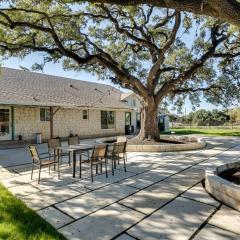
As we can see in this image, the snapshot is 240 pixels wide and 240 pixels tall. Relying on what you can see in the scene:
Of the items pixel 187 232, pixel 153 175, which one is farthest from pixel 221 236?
pixel 153 175

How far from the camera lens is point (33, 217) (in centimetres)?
401

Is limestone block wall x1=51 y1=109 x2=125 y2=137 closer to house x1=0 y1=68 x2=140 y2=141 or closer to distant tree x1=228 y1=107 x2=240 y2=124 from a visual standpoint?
house x1=0 y1=68 x2=140 y2=141

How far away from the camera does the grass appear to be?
3.41 metres

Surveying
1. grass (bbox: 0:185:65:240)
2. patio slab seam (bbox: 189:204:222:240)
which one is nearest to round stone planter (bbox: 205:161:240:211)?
patio slab seam (bbox: 189:204:222:240)

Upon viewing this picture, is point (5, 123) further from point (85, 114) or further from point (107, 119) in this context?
point (107, 119)

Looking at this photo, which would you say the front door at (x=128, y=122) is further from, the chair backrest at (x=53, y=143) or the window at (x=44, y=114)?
the chair backrest at (x=53, y=143)

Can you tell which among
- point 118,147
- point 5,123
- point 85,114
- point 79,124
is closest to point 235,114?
point 85,114

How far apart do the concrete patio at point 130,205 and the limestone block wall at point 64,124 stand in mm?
9475

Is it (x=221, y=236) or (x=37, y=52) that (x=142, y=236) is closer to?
(x=221, y=236)

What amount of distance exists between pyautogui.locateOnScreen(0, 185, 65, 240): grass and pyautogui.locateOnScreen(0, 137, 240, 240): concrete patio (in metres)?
0.16

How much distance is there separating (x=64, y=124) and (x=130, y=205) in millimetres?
15281

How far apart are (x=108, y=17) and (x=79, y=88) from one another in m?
12.2

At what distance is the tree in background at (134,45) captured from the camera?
10578 millimetres

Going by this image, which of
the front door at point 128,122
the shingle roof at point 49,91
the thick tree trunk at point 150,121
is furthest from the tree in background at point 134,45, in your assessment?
the front door at point 128,122
